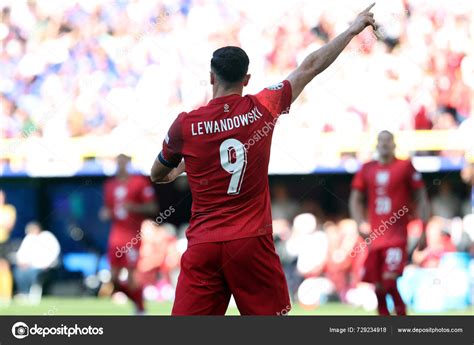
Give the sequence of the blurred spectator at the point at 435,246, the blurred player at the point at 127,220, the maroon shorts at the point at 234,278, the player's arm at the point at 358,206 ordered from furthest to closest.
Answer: the blurred spectator at the point at 435,246, the blurred player at the point at 127,220, the player's arm at the point at 358,206, the maroon shorts at the point at 234,278

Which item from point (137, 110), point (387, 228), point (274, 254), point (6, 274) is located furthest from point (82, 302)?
point (274, 254)

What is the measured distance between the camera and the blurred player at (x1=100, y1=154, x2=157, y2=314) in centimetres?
1155

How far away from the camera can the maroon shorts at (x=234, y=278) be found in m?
4.98

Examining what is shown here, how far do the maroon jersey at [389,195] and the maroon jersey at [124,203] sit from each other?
2.90 meters

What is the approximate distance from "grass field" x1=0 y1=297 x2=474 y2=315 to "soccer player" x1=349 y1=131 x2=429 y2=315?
101 inches

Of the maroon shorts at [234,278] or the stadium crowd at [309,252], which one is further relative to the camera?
the stadium crowd at [309,252]

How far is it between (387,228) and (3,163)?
8.03 m

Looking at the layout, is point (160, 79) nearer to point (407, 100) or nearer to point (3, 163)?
point (3, 163)

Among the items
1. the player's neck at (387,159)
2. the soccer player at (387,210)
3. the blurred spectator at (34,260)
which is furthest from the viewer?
the blurred spectator at (34,260)

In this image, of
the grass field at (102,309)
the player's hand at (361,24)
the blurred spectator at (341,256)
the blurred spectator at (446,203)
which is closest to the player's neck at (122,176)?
the grass field at (102,309)

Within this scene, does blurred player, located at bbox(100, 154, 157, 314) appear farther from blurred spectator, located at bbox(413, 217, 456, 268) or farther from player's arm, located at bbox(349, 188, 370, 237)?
blurred spectator, located at bbox(413, 217, 456, 268)

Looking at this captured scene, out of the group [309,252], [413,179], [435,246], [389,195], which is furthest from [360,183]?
[435,246]

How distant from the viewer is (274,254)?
16.6 feet

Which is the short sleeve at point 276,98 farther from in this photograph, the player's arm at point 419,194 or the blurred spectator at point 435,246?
the blurred spectator at point 435,246
